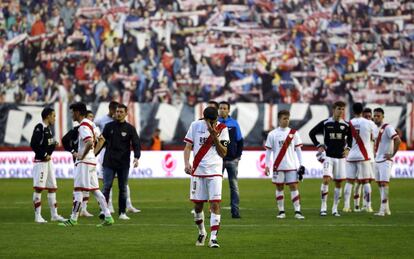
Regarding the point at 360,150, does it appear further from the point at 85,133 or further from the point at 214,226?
the point at 214,226

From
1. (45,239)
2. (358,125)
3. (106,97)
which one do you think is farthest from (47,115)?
(106,97)

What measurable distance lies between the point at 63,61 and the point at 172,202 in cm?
2391

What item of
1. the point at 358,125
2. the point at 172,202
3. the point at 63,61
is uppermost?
the point at 63,61

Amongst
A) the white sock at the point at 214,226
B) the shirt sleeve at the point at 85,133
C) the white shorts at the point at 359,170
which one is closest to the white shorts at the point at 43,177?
the shirt sleeve at the point at 85,133

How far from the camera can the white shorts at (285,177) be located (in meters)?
23.0

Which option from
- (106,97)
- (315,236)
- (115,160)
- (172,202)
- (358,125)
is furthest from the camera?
(106,97)

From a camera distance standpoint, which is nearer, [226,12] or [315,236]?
[315,236]

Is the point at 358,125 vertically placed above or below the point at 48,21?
below

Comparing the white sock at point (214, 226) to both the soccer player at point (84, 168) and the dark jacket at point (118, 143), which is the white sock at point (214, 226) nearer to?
the soccer player at point (84, 168)

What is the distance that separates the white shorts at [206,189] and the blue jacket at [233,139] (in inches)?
258

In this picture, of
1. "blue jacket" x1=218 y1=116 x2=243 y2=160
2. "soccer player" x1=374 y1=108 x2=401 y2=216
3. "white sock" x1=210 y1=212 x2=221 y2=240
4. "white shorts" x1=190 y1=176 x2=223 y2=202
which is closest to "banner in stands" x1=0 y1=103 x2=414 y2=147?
"soccer player" x1=374 y1=108 x2=401 y2=216

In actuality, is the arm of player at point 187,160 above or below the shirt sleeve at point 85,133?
below

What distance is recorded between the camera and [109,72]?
5050 cm

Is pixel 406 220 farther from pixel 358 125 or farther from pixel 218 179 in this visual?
pixel 218 179
